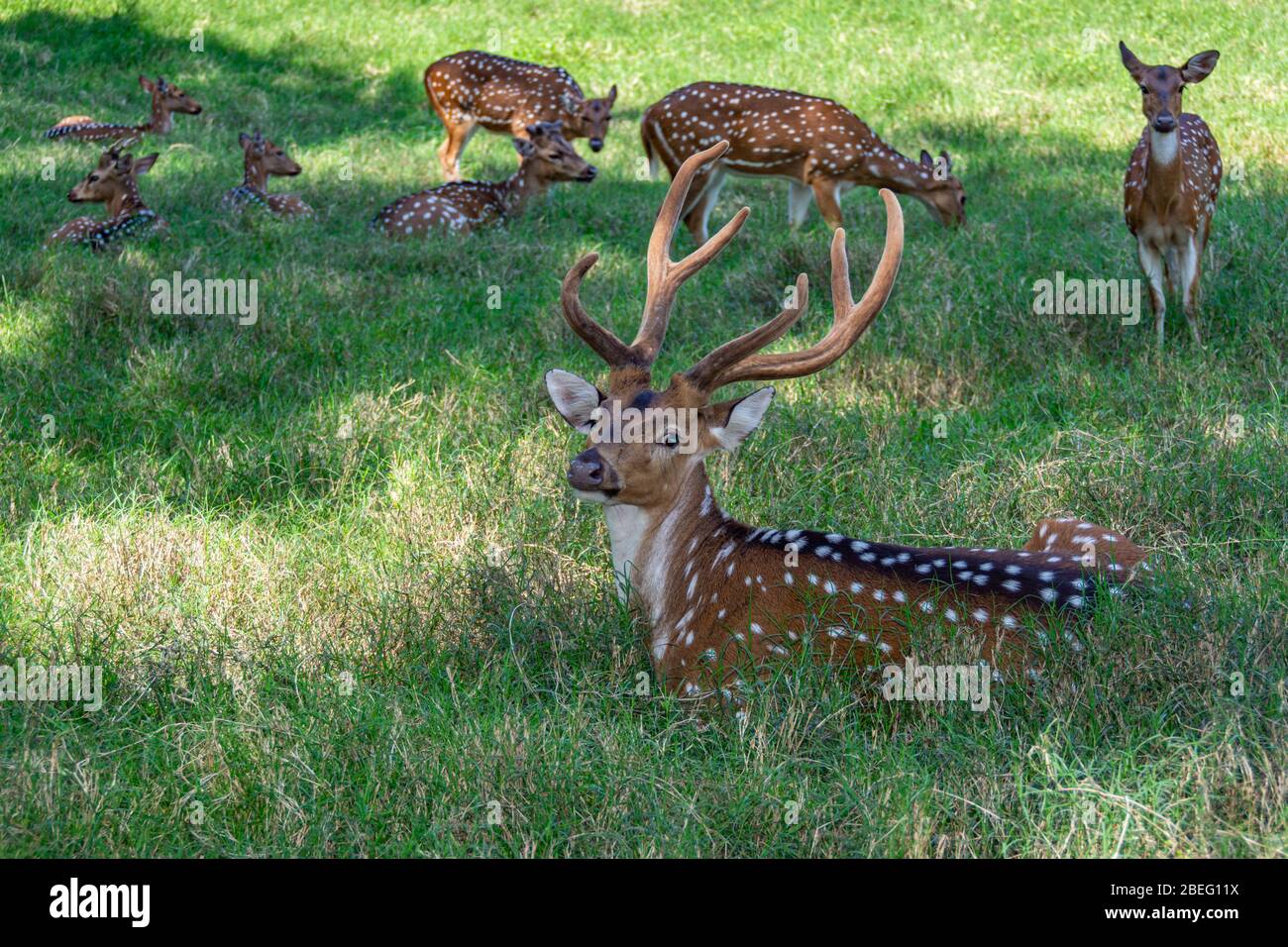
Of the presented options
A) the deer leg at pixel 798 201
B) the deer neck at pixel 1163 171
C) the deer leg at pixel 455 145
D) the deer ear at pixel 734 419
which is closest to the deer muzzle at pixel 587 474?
the deer ear at pixel 734 419

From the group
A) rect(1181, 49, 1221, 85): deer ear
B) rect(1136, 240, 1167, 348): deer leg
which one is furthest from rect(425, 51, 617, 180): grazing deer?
rect(1136, 240, 1167, 348): deer leg

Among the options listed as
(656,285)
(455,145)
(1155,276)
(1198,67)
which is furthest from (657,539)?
(455,145)

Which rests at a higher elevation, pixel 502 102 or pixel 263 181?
pixel 502 102

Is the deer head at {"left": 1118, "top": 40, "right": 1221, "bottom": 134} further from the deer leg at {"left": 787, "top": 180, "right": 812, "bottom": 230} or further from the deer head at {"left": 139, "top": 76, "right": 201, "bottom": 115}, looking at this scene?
the deer head at {"left": 139, "top": 76, "right": 201, "bottom": 115}

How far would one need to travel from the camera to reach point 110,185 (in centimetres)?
898

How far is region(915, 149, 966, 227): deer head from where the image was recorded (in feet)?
30.4

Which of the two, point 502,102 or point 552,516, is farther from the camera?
point 502,102

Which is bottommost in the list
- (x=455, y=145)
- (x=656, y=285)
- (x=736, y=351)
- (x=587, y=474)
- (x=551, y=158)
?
(x=587, y=474)

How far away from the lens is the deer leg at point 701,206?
9.61 metres

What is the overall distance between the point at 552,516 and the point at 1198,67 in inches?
160

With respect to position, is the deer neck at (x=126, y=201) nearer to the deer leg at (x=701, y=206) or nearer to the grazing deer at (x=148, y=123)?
the grazing deer at (x=148, y=123)

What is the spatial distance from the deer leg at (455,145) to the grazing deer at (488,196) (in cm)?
169

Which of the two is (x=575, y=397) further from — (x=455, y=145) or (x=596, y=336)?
(x=455, y=145)

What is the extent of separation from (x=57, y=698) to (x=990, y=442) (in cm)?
344
